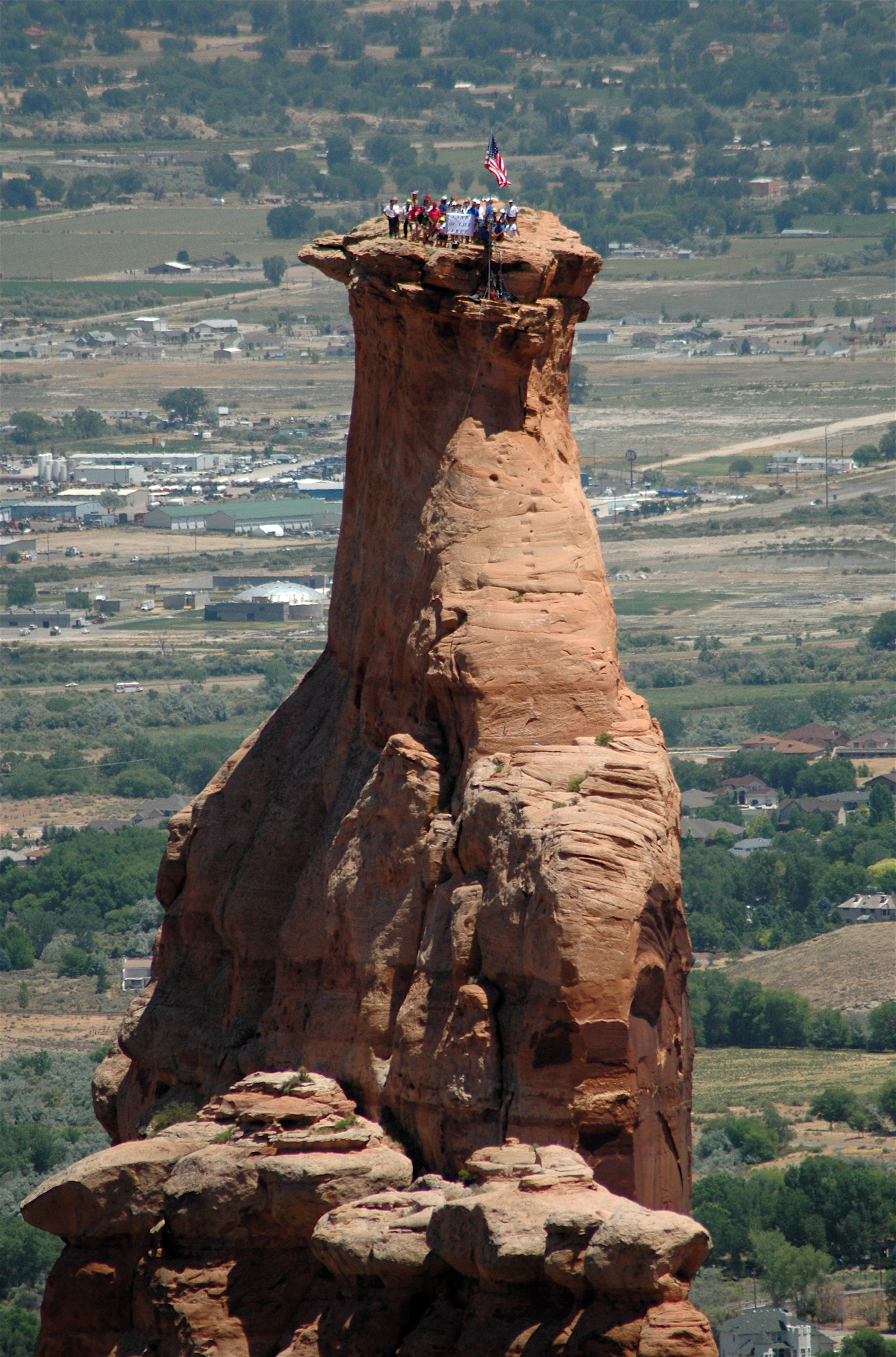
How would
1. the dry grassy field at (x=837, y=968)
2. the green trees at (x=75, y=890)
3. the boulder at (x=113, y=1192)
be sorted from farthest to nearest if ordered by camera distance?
the green trees at (x=75, y=890) < the dry grassy field at (x=837, y=968) < the boulder at (x=113, y=1192)

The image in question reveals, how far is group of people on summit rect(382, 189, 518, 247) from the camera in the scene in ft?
136

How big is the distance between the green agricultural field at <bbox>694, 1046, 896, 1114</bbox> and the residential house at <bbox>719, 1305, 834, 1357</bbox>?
132 ft

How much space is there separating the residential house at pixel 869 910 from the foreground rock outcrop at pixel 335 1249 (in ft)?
486

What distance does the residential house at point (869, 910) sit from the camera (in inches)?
7387

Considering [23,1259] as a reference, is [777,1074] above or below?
below

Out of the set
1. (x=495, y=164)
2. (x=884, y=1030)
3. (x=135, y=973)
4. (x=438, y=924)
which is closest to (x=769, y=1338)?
(x=495, y=164)

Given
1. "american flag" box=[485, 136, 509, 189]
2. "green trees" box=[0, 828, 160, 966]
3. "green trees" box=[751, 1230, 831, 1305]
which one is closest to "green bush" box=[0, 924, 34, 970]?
"green trees" box=[0, 828, 160, 966]

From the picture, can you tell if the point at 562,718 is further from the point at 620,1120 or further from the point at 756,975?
the point at 756,975

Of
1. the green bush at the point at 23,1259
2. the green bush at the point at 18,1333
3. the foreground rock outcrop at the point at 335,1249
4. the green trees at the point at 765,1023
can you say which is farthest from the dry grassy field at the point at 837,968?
the foreground rock outcrop at the point at 335,1249

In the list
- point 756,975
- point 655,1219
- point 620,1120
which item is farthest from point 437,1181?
point 756,975

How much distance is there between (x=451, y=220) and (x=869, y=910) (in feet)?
503

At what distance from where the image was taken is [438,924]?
38.0m

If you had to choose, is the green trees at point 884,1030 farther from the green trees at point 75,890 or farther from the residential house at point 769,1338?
the residential house at point 769,1338

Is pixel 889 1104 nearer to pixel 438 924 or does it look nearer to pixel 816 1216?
pixel 816 1216
